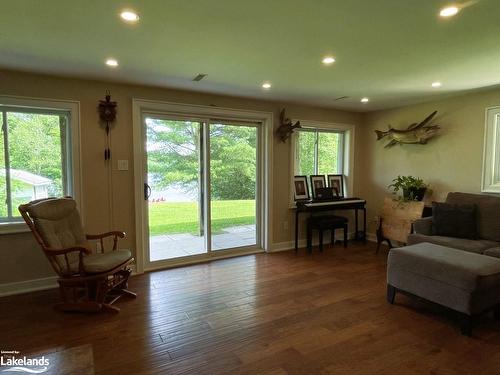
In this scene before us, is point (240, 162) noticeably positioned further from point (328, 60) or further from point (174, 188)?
point (328, 60)

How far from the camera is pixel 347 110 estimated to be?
516 centimetres

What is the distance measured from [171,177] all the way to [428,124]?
12.4ft

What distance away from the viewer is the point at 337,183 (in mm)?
5254

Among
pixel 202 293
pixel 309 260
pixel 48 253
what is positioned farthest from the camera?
pixel 309 260

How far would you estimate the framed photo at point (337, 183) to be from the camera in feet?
17.0

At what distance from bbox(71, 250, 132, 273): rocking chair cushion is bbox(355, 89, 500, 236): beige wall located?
4209mm

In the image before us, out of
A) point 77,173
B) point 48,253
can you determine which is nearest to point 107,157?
point 77,173

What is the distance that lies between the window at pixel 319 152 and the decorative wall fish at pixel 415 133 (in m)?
0.84

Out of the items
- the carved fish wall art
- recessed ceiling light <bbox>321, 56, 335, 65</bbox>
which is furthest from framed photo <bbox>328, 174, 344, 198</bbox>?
recessed ceiling light <bbox>321, 56, 335, 65</bbox>

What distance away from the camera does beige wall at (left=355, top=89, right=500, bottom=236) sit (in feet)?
12.8

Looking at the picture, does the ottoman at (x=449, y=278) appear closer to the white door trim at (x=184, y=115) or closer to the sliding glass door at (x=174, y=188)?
the white door trim at (x=184, y=115)

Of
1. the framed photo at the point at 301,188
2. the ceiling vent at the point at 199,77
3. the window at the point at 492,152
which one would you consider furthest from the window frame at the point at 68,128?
the window at the point at 492,152

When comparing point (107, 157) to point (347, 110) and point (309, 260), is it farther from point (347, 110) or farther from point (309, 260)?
point (347, 110)

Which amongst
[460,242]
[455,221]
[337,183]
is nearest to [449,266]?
[460,242]
